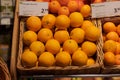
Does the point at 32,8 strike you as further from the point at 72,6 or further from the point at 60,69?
the point at 60,69

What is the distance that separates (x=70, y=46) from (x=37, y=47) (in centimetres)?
16

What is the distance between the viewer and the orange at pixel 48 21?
142 cm

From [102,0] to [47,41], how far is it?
0.44 meters

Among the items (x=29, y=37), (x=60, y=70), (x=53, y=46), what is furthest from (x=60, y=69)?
(x=29, y=37)

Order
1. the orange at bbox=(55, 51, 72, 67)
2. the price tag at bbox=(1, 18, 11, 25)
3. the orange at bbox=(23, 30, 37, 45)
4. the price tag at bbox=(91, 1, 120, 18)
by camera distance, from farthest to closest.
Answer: the price tag at bbox=(1, 18, 11, 25) → the price tag at bbox=(91, 1, 120, 18) → the orange at bbox=(23, 30, 37, 45) → the orange at bbox=(55, 51, 72, 67)

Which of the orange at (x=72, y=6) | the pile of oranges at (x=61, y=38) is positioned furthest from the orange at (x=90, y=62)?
the orange at (x=72, y=6)

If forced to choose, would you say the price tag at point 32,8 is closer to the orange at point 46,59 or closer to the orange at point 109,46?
the orange at point 46,59

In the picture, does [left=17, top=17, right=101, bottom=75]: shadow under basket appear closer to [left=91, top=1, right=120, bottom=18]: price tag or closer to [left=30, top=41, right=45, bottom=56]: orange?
[left=30, top=41, right=45, bottom=56]: orange

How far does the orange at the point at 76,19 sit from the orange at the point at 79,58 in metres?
0.18

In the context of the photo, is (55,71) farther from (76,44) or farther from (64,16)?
(64,16)

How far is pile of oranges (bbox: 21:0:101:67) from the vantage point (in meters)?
1.29

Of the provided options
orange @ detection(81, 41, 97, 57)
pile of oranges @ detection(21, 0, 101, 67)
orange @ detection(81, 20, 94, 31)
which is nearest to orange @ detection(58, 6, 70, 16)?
pile of oranges @ detection(21, 0, 101, 67)

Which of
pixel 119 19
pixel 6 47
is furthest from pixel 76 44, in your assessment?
pixel 6 47

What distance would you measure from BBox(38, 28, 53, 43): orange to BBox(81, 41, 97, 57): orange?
0.18 meters
